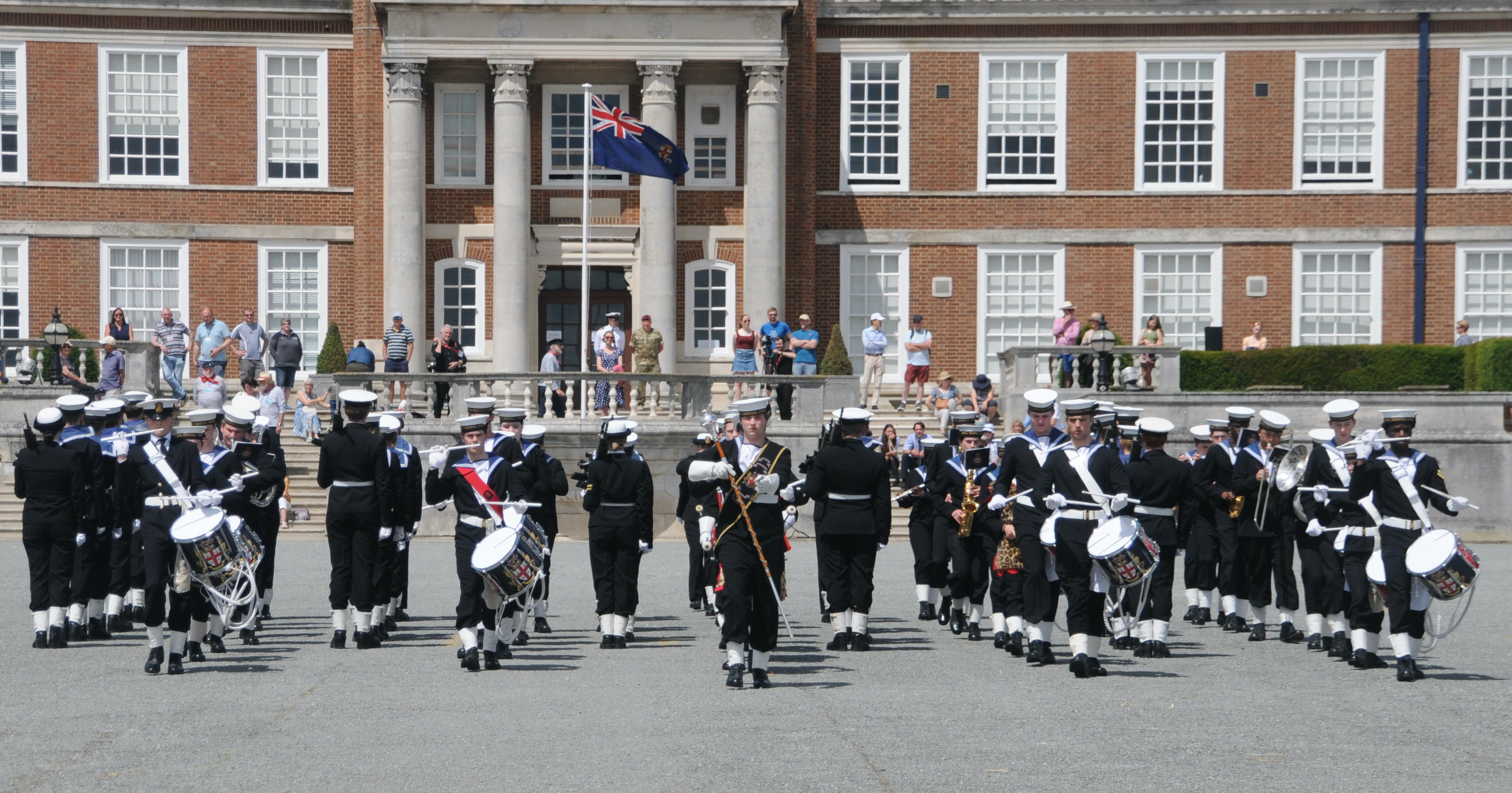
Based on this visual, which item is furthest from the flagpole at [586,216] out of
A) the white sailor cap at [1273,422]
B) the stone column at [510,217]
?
the white sailor cap at [1273,422]

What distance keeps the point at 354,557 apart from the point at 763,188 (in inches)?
809

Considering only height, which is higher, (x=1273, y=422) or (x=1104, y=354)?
(x=1104, y=354)

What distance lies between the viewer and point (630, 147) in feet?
101

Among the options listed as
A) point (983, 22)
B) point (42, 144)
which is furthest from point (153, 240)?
point (983, 22)

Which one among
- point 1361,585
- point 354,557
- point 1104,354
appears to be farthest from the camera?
point 1104,354

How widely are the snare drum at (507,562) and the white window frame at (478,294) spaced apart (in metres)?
22.0

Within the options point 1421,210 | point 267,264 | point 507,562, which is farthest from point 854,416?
point 1421,210

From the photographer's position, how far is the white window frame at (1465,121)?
35.1 m

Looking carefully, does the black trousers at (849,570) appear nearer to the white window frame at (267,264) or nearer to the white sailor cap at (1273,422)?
the white sailor cap at (1273,422)

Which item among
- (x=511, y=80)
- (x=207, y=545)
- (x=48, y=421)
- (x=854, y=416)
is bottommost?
(x=207, y=545)

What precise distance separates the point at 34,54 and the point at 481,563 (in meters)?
26.1

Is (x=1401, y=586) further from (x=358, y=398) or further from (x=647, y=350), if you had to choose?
(x=647, y=350)

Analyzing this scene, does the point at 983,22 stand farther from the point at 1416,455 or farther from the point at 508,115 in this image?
the point at 1416,455

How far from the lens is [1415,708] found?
36.1 ft
